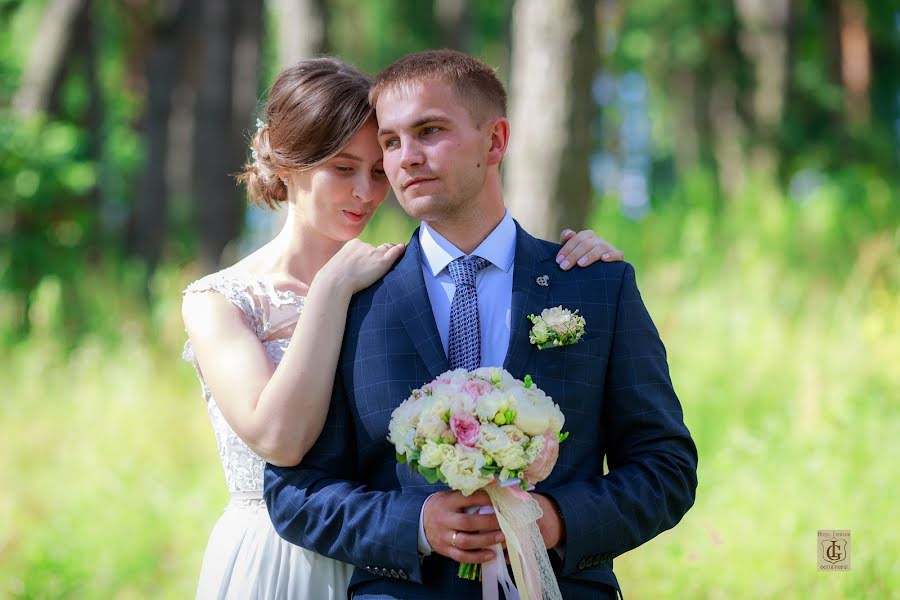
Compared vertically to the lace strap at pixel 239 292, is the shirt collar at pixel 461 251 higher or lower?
higher

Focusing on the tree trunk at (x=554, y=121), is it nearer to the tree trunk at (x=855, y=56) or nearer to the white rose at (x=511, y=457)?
the white rose at (x=511, y=457)

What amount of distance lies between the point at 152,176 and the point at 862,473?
599 inches

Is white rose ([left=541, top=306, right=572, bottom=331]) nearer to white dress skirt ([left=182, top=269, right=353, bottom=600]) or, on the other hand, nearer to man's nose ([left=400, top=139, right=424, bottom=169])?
man's nose ([left=400, top=139, right=424, bottom=169])

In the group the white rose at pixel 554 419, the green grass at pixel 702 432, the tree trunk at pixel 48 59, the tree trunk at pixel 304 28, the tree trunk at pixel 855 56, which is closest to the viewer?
the white rose at pixel 554 419

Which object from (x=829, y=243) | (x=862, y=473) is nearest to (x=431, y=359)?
(x=862, y=473)

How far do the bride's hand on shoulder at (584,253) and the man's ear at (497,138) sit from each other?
1.27 ft

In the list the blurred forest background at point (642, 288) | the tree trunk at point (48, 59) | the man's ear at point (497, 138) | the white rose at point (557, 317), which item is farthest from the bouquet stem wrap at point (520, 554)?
the tree trunk at point (48, 59)


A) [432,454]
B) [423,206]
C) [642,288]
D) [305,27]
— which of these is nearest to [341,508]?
[432,454]

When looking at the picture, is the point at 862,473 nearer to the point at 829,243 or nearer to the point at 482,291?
the point at 829,243

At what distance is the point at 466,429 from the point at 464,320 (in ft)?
2.15

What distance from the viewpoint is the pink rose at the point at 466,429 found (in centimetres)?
282

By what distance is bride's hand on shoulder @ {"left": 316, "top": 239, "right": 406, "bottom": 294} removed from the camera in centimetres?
357

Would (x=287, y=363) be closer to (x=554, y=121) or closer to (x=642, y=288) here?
(x=554, y=121)

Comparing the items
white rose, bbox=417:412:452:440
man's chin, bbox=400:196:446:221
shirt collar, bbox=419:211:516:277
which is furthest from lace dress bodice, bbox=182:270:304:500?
white rose, bbox=417:412:452:440
